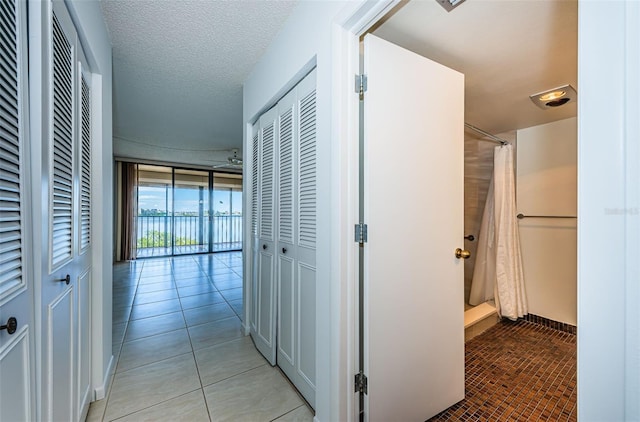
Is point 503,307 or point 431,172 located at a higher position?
point 431,172

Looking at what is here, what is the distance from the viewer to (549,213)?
2754 millimetres

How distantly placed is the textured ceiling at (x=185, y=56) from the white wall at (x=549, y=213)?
2.97 meters

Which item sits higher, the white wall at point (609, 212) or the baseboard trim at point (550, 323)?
the white wall at point (609, 212)

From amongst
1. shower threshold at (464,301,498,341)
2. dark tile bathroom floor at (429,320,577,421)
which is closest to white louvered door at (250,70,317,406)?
dark tile bathroom floor at (429,320,577,421)

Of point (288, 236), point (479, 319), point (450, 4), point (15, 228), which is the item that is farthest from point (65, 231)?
point (479, 319)

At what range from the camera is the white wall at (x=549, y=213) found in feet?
8.59

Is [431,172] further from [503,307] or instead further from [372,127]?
[503,307]

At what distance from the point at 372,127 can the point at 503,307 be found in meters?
2.72

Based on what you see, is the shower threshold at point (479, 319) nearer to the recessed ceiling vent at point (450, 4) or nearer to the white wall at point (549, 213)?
the white wall at point (549, 213)

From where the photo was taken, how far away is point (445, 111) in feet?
4.93

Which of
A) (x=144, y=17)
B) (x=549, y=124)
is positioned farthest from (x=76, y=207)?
(x=549, y=124)

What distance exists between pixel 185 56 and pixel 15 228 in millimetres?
1851

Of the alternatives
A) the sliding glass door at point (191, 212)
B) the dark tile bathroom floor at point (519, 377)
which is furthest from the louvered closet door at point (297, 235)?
the sliding glass door at point (191, 212)

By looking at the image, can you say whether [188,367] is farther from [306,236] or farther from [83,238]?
[306,236]
